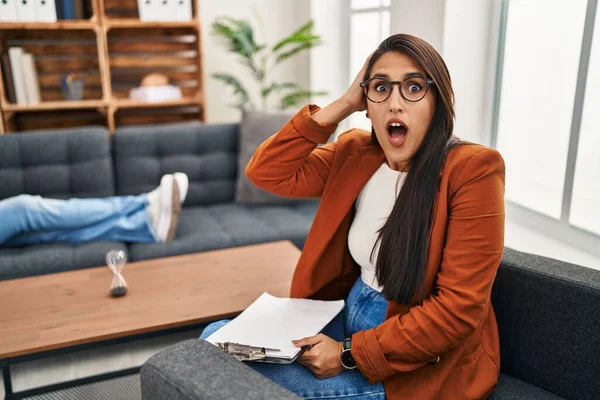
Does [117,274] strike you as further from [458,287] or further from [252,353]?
[458,287]

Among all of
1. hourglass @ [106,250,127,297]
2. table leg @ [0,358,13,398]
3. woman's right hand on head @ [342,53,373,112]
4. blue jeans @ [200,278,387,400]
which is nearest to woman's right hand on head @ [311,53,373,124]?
woman's right hand on head @ [342,53,373,112]

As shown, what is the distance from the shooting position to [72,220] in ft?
8.05

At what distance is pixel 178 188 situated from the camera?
2494mm

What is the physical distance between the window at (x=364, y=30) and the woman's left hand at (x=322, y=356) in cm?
210

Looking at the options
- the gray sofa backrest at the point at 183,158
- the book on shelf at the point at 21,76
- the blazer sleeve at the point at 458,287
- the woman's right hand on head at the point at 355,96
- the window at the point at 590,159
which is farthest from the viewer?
the book on shelf at the point at 21,76

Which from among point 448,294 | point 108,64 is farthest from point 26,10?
point 448,294

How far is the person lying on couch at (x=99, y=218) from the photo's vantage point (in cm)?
240

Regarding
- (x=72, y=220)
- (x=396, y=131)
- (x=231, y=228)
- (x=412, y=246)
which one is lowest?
(x=231, y=228)

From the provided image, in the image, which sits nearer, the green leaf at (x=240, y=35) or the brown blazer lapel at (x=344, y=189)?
the brown blazer lapel at (x=344, y=189)

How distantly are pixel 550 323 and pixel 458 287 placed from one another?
35cm

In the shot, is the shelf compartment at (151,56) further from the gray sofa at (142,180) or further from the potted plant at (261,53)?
the gray sofa at (142,180)

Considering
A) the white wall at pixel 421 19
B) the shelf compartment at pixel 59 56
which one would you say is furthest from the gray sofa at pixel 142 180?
the white wall at pixel 421 19

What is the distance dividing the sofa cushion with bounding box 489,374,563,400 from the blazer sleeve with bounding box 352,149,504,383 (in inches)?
9.9

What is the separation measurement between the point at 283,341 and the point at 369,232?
12.7 inches
